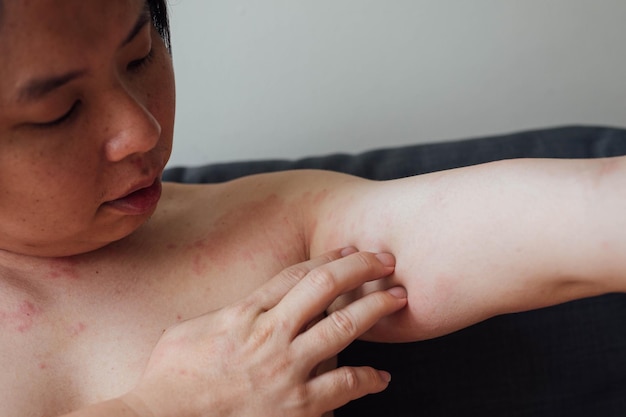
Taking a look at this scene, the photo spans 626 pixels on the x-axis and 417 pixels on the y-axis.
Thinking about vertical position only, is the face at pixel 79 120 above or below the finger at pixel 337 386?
above

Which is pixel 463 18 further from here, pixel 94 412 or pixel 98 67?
pixel 94 412

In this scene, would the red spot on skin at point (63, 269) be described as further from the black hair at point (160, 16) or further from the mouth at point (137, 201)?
the black hair at point (160, 16)

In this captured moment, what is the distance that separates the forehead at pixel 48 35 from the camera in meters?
0.75

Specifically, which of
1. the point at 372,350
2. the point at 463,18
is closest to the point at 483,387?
the point at 372,350

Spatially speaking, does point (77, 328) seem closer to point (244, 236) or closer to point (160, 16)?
point (244, 236)

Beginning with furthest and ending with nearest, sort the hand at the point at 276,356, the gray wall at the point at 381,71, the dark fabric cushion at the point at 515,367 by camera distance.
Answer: the gray wall at the point at 381,71 < the dark fabric cushion at the point at 515,367 < the hand at the point at 276,356

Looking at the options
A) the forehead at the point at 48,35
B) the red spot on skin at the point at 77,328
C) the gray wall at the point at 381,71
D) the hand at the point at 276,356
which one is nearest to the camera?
the forehead at the point at 48,35

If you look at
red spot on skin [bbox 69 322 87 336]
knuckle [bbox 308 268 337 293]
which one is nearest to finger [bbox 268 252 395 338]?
knuckle [bbox 308 268 337 293]

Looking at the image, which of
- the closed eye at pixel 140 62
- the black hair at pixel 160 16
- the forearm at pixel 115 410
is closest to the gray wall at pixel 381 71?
the black hair at pixel 160 16

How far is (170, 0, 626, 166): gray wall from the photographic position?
1562mm

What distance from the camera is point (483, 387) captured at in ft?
3.96

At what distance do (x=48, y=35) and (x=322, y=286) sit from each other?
14.9 inches

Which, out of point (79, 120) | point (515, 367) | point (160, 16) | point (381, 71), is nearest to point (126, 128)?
point (79, 120)

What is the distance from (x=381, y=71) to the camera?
1606 mm
